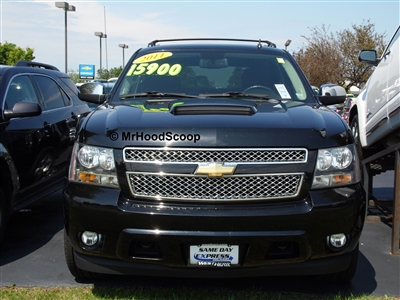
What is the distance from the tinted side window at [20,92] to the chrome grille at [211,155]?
2.26 meters

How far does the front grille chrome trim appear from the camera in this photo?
2.99m

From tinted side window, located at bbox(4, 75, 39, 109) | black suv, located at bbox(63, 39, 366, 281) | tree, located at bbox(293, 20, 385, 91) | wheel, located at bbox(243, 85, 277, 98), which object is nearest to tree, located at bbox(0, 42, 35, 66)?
tree, located at bbox(293, 20, 385, 91)

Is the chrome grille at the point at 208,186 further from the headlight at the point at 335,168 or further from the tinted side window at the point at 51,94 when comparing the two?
the tinted side window at the point at 51,94

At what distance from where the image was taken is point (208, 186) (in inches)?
118

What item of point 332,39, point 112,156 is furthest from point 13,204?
point 332,39

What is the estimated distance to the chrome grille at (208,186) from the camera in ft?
9.83

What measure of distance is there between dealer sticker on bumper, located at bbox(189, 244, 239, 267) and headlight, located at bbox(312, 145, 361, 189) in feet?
2.13

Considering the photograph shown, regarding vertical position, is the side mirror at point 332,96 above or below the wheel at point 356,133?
above

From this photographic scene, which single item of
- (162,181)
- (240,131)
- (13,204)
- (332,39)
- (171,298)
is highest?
(332,39)

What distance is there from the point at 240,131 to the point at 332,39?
3441 cm

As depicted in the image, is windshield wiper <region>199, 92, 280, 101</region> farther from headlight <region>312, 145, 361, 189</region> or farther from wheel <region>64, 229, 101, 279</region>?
wheel <region>64, 229, 101, 279</region>

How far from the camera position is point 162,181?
301 cm

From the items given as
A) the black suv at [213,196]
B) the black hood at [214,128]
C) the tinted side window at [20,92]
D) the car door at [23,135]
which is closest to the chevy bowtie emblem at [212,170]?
the black suv at [213,196]

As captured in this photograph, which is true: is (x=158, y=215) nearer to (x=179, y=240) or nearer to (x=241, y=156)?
(x=179, y=240)
